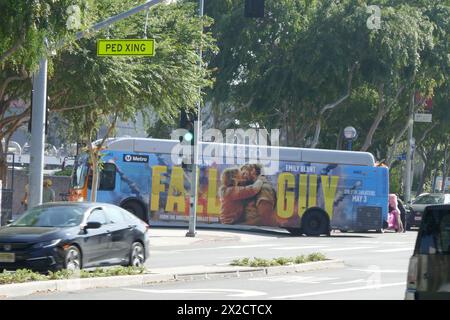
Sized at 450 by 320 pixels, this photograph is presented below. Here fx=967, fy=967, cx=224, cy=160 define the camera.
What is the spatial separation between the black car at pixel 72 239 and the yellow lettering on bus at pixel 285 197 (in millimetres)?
18444

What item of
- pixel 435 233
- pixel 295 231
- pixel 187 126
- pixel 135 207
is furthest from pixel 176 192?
pixel 435 233

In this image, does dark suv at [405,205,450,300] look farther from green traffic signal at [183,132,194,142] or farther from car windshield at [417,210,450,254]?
green traffic signal at [183,132,194,142]

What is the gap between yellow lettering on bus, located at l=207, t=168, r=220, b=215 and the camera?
3831 cm

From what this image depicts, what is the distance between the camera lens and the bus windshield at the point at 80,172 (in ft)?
119

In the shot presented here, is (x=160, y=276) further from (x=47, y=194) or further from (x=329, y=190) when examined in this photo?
(x=329, y=190)

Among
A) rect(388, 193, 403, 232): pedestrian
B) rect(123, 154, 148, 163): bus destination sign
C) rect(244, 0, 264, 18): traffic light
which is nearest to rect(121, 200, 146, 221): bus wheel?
rect(123, 154, 148, 163): bus destination sign

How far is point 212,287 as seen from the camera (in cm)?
1675

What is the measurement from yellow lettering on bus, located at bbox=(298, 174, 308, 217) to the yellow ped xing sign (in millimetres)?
15831

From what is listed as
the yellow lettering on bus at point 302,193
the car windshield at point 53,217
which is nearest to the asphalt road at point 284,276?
the yellow lettering on bus at point 302,193

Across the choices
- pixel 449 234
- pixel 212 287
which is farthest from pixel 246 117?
pixel 449 234

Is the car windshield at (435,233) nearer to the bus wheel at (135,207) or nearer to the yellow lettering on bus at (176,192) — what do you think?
the bus wheel at (135,207)

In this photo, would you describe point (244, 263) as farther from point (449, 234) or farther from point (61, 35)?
point (449, 234)

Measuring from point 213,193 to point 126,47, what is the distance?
1523 cm
